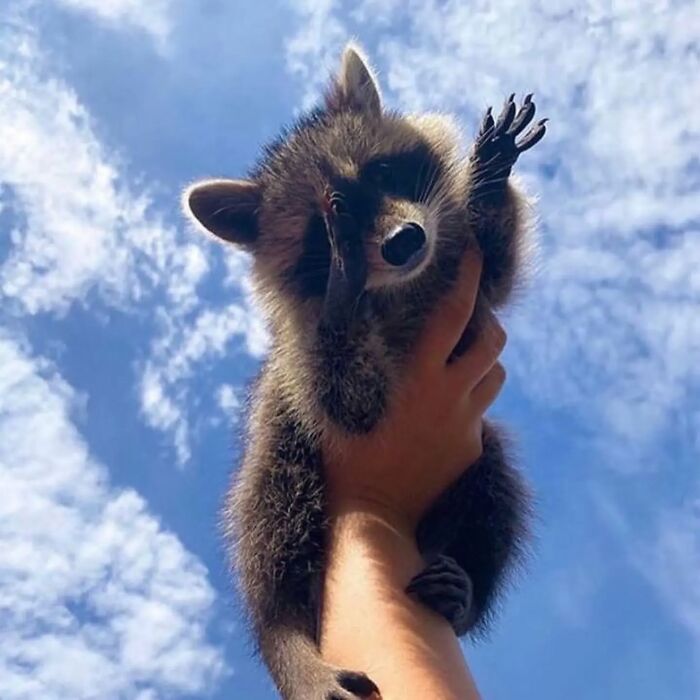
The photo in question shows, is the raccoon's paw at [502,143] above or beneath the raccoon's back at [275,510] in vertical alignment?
above

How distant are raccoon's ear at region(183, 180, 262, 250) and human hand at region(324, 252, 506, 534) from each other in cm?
141

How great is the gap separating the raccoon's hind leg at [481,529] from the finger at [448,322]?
0.55m

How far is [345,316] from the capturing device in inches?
175

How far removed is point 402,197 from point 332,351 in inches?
36.5

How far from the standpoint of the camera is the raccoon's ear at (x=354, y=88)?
566 cm

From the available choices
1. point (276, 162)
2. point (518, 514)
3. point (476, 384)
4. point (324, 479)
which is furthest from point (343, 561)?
point (276, 162)

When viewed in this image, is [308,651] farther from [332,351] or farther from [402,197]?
[402,197]

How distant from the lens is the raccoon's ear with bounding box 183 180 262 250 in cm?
527

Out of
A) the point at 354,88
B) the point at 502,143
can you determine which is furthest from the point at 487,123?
the point at 354,88

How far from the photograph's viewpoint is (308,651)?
12.3ft

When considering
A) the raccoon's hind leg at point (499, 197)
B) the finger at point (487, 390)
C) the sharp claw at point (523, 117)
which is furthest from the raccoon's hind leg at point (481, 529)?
the sharp claw at point (523, 117)

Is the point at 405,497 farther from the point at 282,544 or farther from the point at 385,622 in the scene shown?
the point at 385,622

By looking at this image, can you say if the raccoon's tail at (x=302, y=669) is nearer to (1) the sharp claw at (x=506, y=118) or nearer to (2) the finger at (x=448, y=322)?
(2) the finger at (x=448, y=322)

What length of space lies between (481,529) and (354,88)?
272 cm
